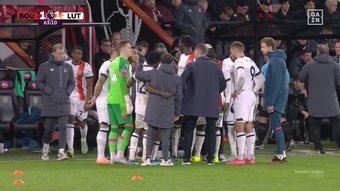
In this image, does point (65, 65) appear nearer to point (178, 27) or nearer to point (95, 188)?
point (178, 27)

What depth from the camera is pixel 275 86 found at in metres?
23.6

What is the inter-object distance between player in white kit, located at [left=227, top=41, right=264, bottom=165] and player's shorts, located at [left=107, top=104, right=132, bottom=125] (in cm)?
190

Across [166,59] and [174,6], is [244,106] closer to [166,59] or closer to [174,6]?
[166,59]

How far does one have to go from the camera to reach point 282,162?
23.9 meters

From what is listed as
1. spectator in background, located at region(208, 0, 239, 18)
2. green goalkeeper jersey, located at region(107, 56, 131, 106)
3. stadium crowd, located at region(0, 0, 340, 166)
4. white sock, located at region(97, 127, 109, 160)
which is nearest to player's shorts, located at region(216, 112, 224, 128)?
stadium crowd, located at region(0, 0, 340, 166)

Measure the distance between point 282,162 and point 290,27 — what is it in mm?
7182

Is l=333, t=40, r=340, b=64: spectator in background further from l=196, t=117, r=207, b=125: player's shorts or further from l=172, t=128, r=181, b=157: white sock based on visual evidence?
l=196, t=117, r=207, b=125: player's shorts

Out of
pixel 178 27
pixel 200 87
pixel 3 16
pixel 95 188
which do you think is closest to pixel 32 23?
pixel 3 16

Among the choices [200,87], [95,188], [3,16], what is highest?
[3,16]

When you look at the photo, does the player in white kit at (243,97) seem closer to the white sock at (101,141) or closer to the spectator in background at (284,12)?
the white sock at (101,141)

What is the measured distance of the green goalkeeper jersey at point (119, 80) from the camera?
23094 mm

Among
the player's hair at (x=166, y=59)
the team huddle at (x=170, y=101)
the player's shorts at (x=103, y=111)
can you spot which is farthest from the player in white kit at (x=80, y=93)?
the player's hair at (x=166, y=59)

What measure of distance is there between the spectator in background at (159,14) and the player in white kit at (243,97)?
567 centimetres

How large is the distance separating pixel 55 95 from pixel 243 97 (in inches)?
142
